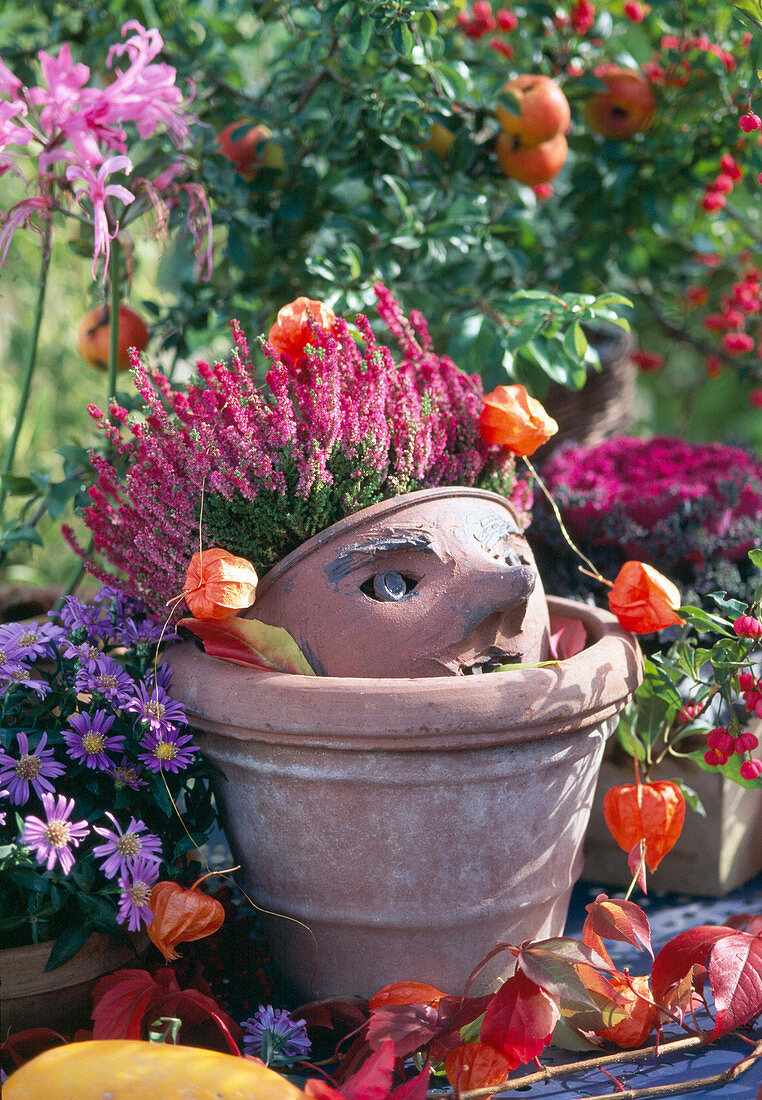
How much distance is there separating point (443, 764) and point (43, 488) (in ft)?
3.05

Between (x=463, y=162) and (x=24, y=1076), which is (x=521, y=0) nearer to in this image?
(x=463, y=162)

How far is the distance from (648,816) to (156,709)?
65 centimetres

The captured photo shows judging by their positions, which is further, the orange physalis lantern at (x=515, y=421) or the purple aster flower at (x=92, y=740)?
the orange physalis lantern at (x=515, y=421)

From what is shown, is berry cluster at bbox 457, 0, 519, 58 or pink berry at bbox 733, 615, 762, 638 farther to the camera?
berry cluster at bbox 457, 0, 519, 58

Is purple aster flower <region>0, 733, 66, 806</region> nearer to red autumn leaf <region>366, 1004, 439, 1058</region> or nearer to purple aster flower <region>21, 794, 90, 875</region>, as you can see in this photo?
purple aster flower <region>21, 794, 90, 875</region>

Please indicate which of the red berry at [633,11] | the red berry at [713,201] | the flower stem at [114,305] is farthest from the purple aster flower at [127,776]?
the red berry at [633,11]

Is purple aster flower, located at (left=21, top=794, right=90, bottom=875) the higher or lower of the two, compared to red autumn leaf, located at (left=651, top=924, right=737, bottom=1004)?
higher

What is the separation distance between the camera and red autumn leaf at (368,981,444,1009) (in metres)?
1.03

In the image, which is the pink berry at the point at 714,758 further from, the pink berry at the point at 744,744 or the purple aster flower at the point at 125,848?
the purple aster flower at the point at 125,848

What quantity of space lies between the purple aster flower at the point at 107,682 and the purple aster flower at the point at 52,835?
0.53 ft

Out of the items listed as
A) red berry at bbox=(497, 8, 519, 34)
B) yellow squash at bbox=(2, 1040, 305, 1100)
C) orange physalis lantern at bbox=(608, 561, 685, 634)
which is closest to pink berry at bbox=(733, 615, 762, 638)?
orange physalis lantern at bbox=(608, 561, 685, 634)

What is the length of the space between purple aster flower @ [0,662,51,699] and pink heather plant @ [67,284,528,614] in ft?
0.61

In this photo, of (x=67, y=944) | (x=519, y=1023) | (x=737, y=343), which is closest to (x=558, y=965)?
(x=519, y=1023)

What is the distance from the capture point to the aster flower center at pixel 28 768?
38.8 inches
